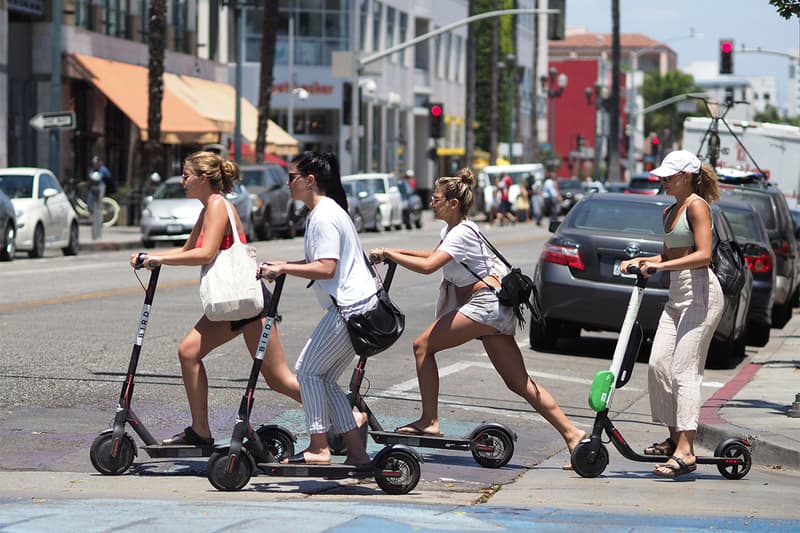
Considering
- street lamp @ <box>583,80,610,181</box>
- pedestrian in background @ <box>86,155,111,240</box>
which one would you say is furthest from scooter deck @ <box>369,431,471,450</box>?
street lamp @ <box>583,80,610,181</box>

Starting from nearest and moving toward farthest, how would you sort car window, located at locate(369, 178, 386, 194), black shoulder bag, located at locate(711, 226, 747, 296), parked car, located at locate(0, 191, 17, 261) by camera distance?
1. black shoulder bag, located at locate(711, 226, 747, 296)
2. parked car, located at locate(0, 191, 17, 261)
3. car window, located at locate(369, 178, 386, 194)

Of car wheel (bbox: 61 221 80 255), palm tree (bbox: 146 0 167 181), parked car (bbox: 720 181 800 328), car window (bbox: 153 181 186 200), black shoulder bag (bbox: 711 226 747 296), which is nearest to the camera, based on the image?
black shoulder bag (bbox: 711 226 747 296)

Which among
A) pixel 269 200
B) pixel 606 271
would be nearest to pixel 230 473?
pixel 606 271

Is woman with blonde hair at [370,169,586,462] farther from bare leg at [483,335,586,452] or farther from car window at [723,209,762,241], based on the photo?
car window at [723,209,762,241]

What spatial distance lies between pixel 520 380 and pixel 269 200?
30183 mm

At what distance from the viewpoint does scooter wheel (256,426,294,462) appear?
28.2 feet

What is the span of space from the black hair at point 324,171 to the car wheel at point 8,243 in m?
20.2

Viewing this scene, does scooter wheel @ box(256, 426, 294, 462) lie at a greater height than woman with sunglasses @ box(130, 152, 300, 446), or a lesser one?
lesser

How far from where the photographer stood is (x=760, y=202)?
68.5 feet

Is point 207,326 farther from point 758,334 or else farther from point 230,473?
Result: point 758,334

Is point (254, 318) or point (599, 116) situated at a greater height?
point (599, 116)

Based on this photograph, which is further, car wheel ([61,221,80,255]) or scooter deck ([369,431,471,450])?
car wheel ([61,221,80,255])

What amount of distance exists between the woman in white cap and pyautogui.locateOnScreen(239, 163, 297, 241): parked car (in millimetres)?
29148

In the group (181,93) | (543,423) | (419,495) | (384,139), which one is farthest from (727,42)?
(419,495)
